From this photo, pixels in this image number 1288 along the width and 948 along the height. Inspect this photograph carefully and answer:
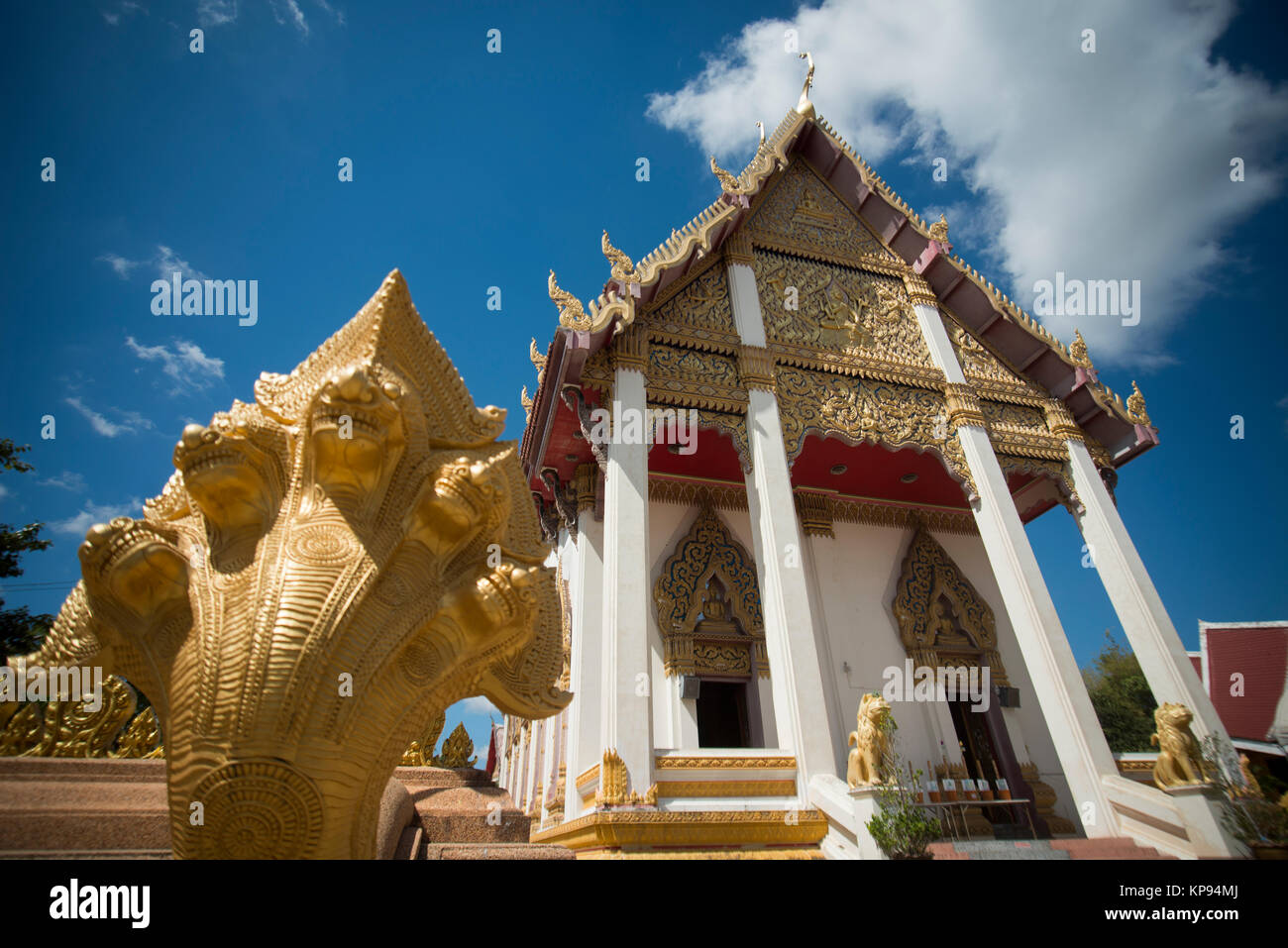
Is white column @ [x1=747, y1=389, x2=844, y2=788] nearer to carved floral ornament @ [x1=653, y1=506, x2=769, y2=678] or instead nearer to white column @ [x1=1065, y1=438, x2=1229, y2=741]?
carved floral ornament @ [x1=653, y1=506, x2=769, y2=678]

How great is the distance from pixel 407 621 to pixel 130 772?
1458 millimetres

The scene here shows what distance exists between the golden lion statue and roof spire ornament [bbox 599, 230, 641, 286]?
13.7 feet

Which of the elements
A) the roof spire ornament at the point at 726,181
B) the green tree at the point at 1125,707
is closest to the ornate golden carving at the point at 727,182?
the roof spire ornament at the point at 726,181

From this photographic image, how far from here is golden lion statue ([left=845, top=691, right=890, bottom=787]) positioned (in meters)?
3.88

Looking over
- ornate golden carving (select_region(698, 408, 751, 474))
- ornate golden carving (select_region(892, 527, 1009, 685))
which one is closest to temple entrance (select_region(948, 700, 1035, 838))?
ornate golden carving (select_region(892, 527, 1009, 685))

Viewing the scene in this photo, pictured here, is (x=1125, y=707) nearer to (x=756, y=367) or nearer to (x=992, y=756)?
(x=992, y=756)

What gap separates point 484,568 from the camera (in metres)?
1.29

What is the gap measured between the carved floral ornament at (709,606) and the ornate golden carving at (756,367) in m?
1.93

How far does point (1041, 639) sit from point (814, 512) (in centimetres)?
290

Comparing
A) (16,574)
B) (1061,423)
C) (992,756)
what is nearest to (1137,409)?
(1061,423)

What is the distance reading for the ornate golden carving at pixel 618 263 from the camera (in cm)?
609
